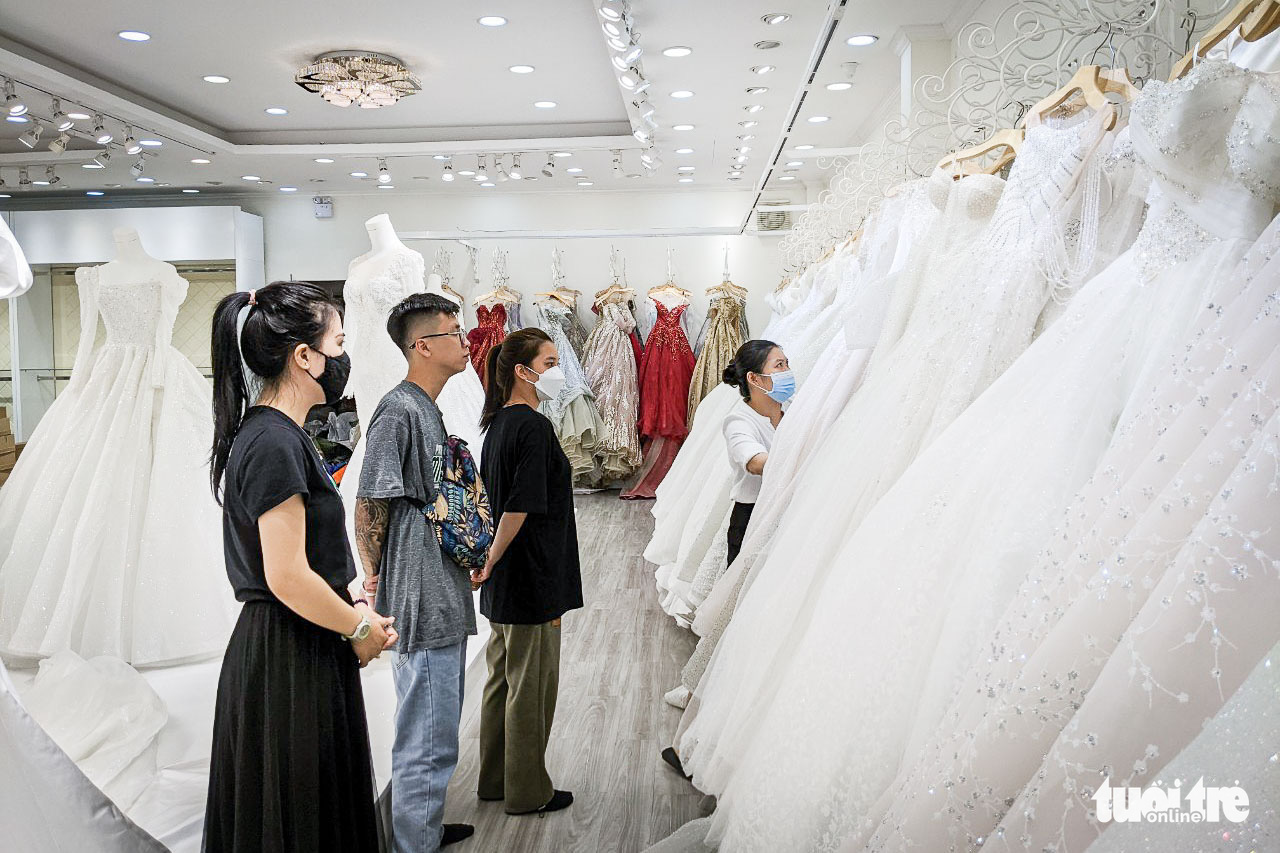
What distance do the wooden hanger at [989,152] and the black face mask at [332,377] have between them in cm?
156

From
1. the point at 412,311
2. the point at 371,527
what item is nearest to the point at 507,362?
the point at 412,311

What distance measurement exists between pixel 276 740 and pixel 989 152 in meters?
2.15

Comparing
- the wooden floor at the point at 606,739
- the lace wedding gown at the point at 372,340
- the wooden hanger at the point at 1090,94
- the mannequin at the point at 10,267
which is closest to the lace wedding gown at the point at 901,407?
the wooden hanger at the point at 1090,94

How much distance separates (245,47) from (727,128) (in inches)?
125

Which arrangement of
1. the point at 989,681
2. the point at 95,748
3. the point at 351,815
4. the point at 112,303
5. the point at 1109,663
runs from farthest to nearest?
the point at 112,303 < the point at 95,748 < the point at 351,815 < the point at 989,681 < the point at 1109,663

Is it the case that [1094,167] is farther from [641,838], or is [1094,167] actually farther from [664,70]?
[664,70]

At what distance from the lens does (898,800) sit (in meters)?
1.27

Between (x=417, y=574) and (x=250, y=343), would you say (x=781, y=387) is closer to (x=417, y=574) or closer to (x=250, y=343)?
(x=417, y=574)

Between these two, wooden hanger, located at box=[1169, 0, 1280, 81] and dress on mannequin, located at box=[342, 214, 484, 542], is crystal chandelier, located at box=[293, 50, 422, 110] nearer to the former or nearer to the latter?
dress on mannequin, located at box=[342, 214, 484, 542]

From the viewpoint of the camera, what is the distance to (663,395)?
8250 millimetres

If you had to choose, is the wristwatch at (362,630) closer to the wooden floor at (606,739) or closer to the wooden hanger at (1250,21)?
the wooden floor at (606,739)

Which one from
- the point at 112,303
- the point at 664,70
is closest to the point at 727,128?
the point at 664,70

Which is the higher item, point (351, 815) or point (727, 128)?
point (727, 128)

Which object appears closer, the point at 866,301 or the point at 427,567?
the point at 427,567
